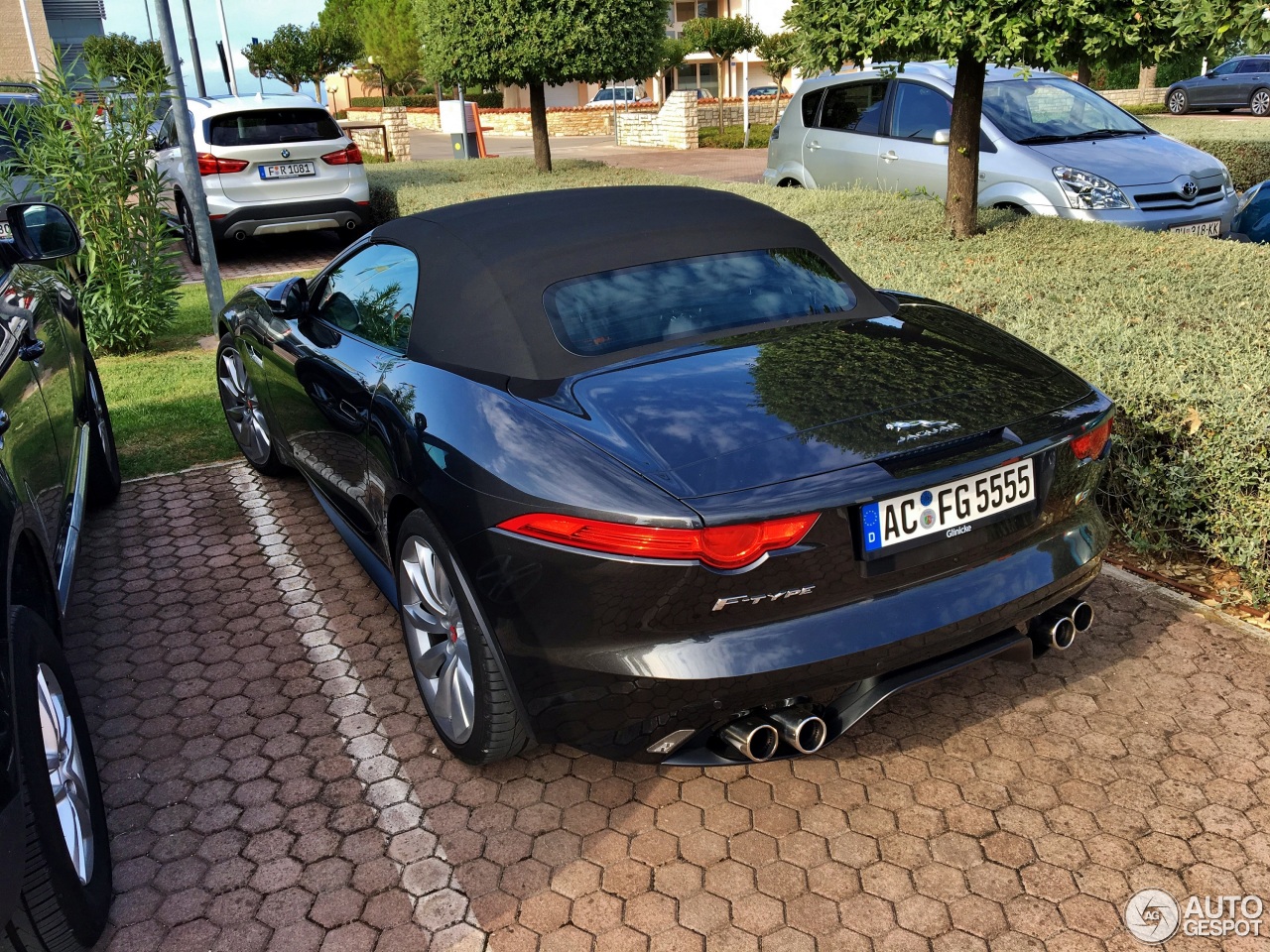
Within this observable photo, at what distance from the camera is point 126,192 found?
8.11 meters

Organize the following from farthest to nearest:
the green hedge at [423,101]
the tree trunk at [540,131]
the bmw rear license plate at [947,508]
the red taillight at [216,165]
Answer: the green hedge at [423,101] → the tree trunk at [540,131] → the red taillight at [216,165] → the bmw rear license plate at [947,508]

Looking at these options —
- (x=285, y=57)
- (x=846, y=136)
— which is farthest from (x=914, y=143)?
(x=285, y=57)

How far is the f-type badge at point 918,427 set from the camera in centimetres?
279

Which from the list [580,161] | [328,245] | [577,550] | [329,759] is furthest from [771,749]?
[580,161]

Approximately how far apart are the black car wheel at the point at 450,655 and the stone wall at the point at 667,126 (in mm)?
29588

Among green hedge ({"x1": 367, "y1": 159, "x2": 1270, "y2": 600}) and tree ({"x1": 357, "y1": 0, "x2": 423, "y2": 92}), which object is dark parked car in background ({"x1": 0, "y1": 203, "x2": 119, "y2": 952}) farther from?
tree ({"x1": 357, "y1": 0, "x2": 423, "y2": 92})

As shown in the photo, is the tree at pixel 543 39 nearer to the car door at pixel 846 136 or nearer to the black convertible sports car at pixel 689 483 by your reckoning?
the car door at pixel 846 136

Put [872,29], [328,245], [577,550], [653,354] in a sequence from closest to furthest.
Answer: [577,550] → [653,354] → [872,29] → [328,245]

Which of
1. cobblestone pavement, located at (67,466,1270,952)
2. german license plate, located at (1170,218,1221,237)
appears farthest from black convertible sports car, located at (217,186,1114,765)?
german license plate, located at (1170,218,1221,237)

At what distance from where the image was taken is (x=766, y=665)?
2607 millimetres

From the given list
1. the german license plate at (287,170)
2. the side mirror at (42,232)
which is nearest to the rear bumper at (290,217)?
the german license plate at (287,170)

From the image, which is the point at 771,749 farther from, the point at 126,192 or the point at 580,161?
the point at 580,161

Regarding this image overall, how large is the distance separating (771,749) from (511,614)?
0.74 meters

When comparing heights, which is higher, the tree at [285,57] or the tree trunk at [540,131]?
the tree at [285,57]
